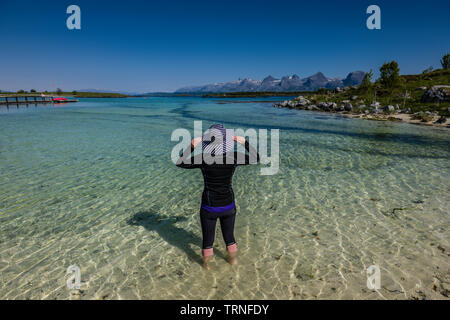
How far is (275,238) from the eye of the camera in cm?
695

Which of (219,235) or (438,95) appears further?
(438,95)

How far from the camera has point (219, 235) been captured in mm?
7004

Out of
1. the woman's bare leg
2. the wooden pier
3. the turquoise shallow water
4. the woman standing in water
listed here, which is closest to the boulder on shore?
the turquoise shallow water

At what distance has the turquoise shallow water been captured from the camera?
5.18 m

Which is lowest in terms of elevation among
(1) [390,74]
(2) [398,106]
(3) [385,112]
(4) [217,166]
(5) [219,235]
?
(5) [219,235]

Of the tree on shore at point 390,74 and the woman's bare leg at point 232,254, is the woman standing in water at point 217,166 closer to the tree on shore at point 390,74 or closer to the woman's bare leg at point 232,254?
the woman's bare leg at point 232,254

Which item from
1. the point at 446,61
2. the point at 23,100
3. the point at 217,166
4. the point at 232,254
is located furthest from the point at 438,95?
the point at 23,100

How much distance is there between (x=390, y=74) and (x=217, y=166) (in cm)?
6947

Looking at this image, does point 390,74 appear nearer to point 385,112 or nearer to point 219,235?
point 385,112

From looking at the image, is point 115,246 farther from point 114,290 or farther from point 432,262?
point 432,262

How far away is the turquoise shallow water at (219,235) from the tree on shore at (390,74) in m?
53.8

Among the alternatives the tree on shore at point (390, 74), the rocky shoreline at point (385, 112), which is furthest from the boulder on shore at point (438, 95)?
the tree on shore at point (390, 74)

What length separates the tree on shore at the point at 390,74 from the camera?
54.4 meters

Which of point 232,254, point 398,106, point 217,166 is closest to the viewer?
point 217,166
